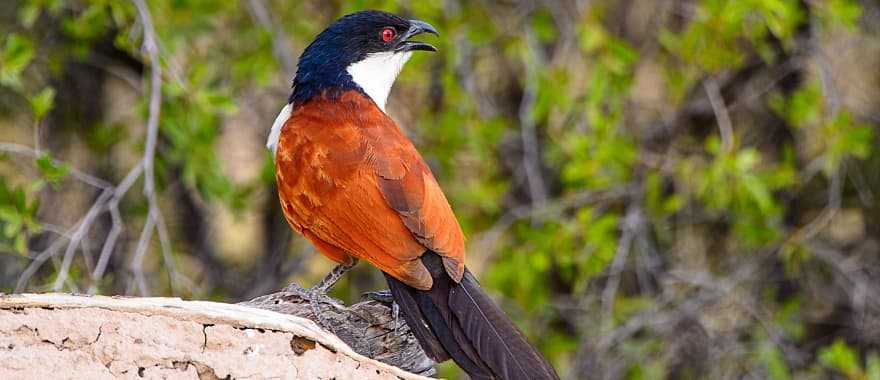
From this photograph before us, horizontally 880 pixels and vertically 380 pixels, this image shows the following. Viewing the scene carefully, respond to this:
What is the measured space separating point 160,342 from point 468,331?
79 centimetres

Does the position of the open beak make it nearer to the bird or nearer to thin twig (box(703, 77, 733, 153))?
the bird

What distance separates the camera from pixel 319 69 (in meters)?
4.08

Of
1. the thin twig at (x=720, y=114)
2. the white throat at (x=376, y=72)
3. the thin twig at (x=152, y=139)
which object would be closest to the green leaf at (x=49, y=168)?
the thin twig at (x=152, y=139)

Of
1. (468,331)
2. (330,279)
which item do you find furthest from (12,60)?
(468,331)

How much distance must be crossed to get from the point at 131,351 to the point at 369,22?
73.9 inches

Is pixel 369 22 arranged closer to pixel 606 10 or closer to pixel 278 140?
pixel 278 140

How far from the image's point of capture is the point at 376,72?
165 inches

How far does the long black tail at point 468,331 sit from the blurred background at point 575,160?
82.2 inches

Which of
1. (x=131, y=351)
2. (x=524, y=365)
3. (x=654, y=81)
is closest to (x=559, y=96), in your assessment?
(x=654, y=81)

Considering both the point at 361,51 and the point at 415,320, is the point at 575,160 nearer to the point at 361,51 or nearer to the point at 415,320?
the point at 361,51

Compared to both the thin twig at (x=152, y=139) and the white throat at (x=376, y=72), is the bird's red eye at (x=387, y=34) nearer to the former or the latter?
the white throat at (x=376, y=72)

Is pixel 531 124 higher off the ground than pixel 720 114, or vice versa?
pixel 531 124

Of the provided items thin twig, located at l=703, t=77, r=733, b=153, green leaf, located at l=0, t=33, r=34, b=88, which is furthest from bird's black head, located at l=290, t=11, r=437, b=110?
thin twig, located at l=703, t=77, r=733, b=153

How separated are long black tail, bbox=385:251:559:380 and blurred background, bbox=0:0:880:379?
209 cm
